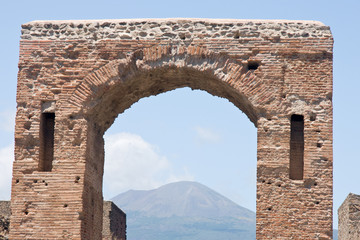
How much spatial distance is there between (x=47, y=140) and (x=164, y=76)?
7.63 feet

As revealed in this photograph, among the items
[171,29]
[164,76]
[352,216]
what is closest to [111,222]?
[352,216]

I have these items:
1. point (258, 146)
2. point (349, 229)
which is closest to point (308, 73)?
point (258, 146)

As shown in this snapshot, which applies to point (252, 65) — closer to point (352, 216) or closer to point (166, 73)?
point (166, 73)

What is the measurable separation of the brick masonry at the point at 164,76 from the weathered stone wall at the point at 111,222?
867cm

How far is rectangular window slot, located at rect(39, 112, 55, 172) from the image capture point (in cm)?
1375

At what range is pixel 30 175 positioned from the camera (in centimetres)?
1344

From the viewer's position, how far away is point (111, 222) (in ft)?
75.1

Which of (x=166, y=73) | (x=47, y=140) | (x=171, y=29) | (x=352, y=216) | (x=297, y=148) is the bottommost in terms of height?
(x=352, y=216)

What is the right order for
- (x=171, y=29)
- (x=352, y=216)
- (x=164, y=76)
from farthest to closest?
(x=352, y=216) → (x=164, y=76) → (x=171, y=29)

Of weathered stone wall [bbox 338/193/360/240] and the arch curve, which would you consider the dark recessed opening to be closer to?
the arch curve

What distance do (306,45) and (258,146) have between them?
192cm

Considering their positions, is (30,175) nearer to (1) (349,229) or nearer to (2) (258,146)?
(2) (258,146)

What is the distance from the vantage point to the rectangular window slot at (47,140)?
13755 mm

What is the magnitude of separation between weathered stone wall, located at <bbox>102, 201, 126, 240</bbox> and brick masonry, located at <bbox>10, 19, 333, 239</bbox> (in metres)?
8.67
